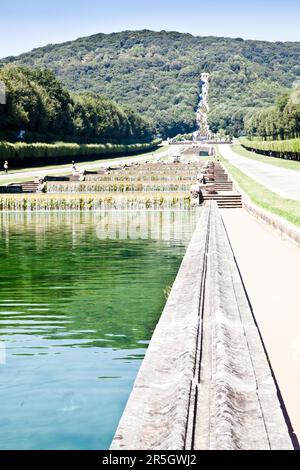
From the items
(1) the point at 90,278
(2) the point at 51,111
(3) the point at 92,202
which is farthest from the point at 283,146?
(1) the point at 90,278

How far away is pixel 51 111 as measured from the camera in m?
84.8

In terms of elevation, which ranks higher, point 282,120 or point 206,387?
point 282,120

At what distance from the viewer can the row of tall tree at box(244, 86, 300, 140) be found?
3589 inches

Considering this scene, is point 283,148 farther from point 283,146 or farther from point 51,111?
point 51,111

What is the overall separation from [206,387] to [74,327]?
16.6ft

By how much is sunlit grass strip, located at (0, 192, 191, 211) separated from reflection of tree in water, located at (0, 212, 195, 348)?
9.43 m

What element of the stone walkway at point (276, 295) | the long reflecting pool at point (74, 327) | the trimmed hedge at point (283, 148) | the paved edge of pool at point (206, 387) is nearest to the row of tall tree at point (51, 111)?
the trimmed hedge at point (283, 148)

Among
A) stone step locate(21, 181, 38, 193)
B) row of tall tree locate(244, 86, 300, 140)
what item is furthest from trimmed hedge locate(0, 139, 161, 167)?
row of tall tree locate(244, 86, 300, 140)

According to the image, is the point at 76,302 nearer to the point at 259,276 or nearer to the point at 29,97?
the point at 259,276

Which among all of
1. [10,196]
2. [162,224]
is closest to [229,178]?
[10,196]

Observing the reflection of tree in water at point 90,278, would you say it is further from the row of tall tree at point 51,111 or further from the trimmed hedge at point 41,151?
the row of tall tree at point 51,111

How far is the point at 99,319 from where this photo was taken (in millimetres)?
11609
